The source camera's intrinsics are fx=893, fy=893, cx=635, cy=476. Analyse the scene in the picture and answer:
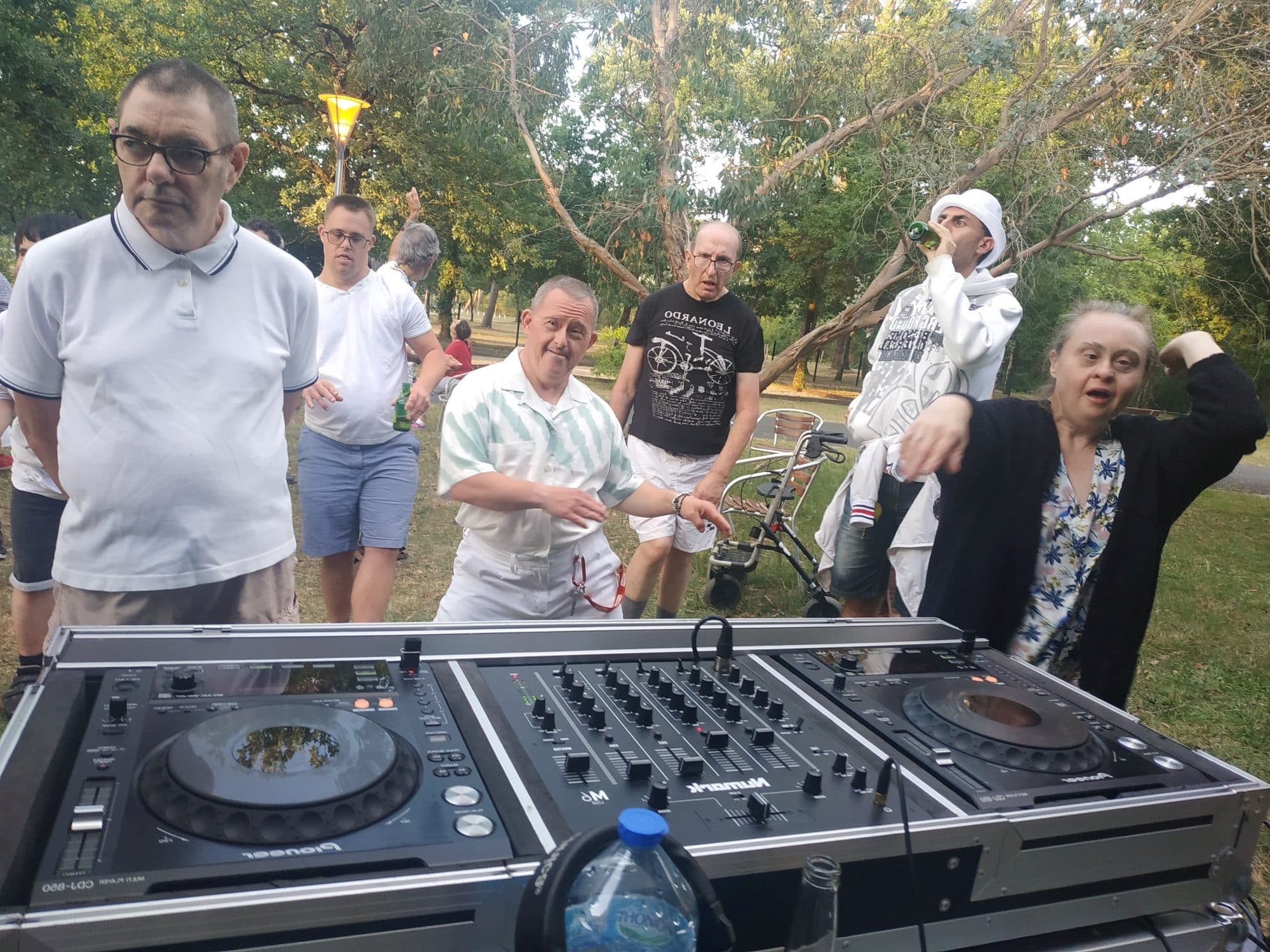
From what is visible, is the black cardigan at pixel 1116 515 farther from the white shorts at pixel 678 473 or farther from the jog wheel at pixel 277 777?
the white shorts at pixel 678 473

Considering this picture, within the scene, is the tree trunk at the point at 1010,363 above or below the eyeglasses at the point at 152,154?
above

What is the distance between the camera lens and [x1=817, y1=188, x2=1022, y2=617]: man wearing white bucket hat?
321cm

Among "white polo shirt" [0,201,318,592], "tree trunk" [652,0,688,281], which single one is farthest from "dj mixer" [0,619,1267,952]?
"tree trunk" [652,0,688,281]

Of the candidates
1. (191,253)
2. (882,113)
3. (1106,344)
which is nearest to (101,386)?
(191,253)

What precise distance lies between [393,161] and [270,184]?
3.43m

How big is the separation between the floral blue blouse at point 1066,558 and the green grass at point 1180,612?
165cm

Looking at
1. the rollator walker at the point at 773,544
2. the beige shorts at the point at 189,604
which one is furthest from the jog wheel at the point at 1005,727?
the rollator walker at the point at 773,544

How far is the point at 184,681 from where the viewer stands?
1257 mm

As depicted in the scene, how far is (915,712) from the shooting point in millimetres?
1540

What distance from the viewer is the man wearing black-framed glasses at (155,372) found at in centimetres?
198

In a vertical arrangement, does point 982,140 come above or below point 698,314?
above

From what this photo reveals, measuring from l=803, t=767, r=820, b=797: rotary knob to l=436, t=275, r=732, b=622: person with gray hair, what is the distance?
4.63 feet

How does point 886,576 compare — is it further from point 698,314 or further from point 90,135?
point 90,135

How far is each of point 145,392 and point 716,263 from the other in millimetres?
2861
